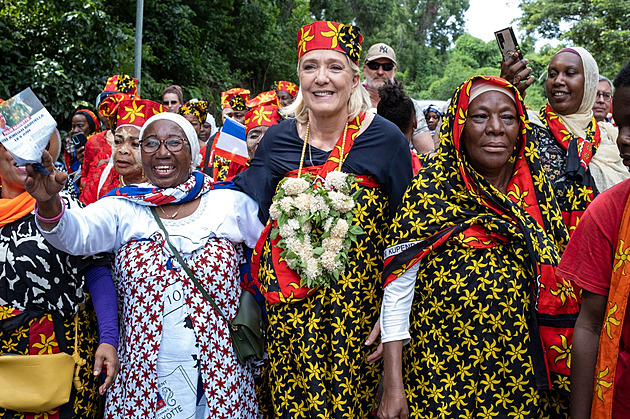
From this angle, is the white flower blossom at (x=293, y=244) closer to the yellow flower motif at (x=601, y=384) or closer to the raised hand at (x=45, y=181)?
the raised hand at (x=45, y=181)

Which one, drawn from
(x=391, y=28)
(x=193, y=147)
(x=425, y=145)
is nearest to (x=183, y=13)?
(x=425, y=145)

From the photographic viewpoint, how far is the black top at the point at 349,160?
3166 mm

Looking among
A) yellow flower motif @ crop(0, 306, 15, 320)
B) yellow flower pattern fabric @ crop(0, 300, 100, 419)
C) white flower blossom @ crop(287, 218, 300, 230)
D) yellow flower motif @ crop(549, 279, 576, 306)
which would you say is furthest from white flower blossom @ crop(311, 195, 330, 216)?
yellow flower motif @ crop(0, 306, 15, 320)

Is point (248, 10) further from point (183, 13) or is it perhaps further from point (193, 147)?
point (193, 147)

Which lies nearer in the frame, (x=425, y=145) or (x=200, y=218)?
(x=200, y=218)

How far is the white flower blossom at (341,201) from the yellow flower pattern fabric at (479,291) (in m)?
0.28

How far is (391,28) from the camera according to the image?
35.0m

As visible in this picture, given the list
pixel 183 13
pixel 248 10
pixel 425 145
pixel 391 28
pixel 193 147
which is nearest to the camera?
pixel 193 147

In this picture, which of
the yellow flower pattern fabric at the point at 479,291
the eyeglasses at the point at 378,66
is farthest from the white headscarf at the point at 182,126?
the eyeglasses at the point at 378,66

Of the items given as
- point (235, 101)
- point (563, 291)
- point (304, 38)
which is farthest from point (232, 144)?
point (563, 291)

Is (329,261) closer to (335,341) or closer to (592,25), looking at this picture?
(335,341)

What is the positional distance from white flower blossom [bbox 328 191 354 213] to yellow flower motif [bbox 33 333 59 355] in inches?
64.2

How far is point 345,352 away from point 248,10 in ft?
66.2

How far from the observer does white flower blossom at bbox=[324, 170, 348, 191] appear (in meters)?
3.05
